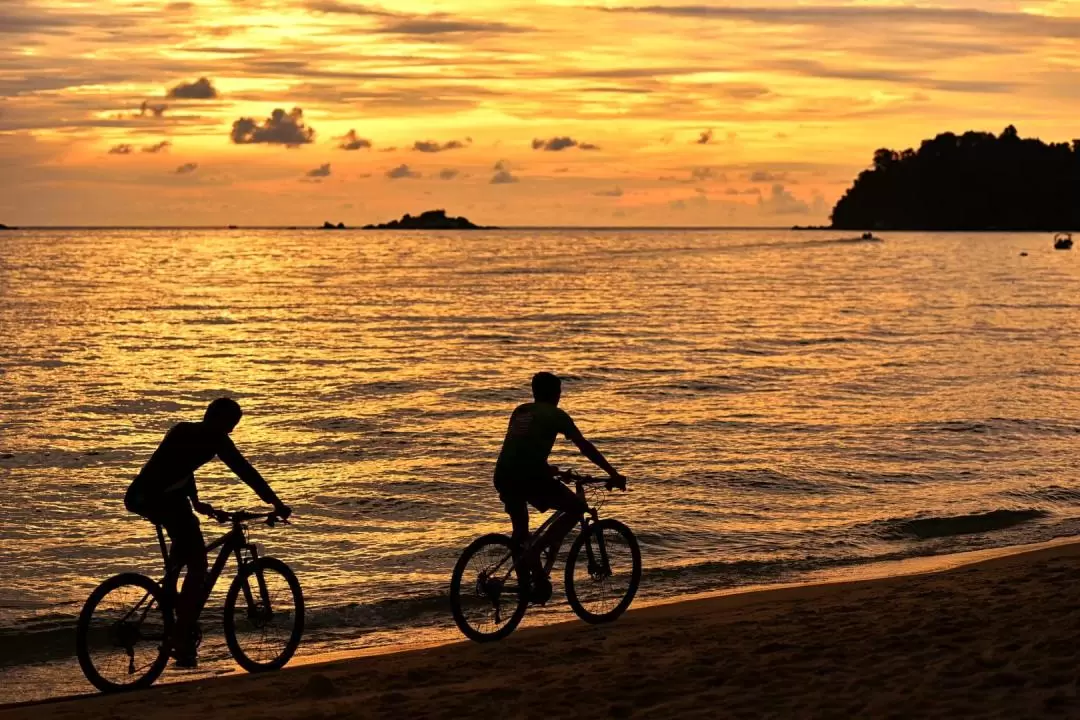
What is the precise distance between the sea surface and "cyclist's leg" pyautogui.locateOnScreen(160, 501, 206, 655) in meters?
1.39

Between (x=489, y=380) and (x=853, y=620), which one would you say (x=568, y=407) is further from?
(x=853, y=620)

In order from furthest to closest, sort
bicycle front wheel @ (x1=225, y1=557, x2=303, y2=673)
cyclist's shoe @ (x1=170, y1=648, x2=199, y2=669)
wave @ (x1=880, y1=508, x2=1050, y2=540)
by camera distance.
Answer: wave @ (x1=880, y1=508, x2=1050, y2=540)
bicycle front wheel @ (x1=225, y1=557, x2=303, y2=673)
cyclist's shoe @ (x1=170, y1=648, x2=199, y2=669)

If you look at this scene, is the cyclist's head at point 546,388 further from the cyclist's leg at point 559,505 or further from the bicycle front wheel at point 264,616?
the bicycle front wheel at point 264,616

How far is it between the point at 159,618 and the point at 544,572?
10.7ft

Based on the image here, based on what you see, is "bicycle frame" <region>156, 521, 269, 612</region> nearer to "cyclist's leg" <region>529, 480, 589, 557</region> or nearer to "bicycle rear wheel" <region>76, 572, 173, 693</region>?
"bicycle rear wheel" <region>76, 572, 173, 693</region>

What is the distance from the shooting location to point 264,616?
1018cm

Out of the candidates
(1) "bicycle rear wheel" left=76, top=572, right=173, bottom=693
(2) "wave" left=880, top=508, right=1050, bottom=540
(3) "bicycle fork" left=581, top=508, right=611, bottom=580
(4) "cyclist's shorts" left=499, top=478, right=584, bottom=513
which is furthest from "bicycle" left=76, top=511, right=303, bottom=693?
(2) "wave" left=880, top=508, right=1050, bottom=540

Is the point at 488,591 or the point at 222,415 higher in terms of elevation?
the point at 222,415

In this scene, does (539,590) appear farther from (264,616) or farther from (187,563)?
(187,563)

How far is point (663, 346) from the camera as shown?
163 ft

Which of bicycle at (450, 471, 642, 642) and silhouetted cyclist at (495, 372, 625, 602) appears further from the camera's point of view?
bicycle at (450, 471, 642, 642)

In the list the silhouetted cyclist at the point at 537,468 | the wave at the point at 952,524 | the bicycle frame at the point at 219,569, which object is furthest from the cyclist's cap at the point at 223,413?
the wave at the point at 952,524

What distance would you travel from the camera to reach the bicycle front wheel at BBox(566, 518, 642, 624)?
452 inches

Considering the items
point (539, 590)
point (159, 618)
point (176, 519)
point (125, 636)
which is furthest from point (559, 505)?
point (125, 636)
